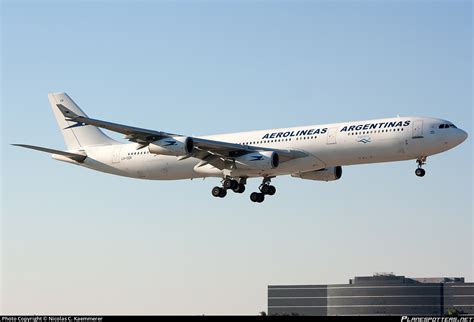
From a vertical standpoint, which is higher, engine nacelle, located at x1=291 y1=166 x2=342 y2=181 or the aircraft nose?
the aircraft nose

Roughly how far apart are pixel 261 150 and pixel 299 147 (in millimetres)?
3180

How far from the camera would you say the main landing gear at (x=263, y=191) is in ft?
264

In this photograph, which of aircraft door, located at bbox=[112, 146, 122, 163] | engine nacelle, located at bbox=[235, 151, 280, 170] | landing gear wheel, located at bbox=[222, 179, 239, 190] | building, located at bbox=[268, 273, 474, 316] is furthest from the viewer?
building, located at bbox=[268, 273, 474, 316]

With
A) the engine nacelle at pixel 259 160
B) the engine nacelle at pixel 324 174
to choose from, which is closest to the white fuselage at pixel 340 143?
the engine nacelle at pixel 259 160

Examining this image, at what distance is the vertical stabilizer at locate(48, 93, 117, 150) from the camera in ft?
291

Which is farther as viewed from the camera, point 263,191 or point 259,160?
point 263,191

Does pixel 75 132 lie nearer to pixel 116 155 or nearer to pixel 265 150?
pixel 116 155

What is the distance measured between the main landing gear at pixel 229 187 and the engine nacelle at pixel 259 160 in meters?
3.11

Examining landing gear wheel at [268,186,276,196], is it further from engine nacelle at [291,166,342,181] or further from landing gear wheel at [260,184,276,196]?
engine nacelle at [291,166,342,181]

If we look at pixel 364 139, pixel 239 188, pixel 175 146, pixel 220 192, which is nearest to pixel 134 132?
pixel 175 146

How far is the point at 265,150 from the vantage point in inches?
2970

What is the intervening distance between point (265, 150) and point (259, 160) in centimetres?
120

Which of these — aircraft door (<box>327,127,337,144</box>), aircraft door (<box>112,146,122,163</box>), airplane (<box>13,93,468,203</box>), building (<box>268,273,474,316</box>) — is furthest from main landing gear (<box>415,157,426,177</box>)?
building (<box>268,273,474,316</box>)

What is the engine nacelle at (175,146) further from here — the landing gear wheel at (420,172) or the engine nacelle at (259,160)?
the landing gear wheel at (420,172)
